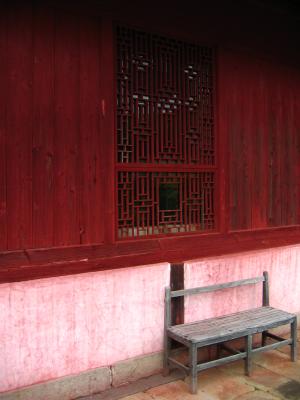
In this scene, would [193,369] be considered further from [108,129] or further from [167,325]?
[108,129]

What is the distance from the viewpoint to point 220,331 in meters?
3.97

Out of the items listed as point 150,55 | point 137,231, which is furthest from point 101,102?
point 137,231

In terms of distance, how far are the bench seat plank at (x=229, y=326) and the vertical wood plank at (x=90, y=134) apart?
117cm

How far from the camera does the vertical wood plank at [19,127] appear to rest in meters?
3.38

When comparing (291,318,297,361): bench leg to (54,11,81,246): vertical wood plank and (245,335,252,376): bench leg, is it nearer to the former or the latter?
(245,335,252,376): bench leg

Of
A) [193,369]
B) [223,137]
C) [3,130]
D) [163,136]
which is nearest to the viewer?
[3,130]

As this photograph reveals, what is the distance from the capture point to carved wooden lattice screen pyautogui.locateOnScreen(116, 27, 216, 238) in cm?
404

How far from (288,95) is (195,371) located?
3.61 meters

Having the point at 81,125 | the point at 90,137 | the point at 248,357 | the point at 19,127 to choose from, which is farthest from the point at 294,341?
the point at 19,127

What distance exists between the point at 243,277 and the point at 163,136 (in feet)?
6.08

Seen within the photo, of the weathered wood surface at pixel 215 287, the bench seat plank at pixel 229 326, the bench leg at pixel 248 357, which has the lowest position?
the bench leg at pixel 248 357

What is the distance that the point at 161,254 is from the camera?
13.9ft

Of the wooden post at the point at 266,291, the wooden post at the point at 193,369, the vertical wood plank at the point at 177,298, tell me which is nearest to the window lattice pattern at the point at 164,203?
the vertical wood plank at the point at 177,298

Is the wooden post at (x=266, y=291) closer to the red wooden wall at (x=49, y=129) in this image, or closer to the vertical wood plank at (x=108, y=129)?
the vertical wood plank at (x=108, y=129)
